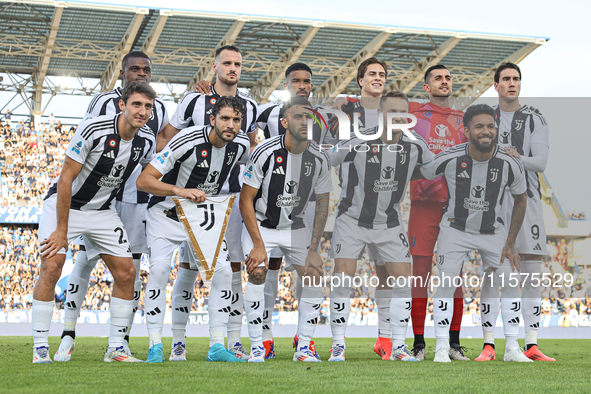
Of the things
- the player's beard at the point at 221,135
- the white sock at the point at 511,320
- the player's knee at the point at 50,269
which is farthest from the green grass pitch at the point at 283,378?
the player's beard at the point at 221,135

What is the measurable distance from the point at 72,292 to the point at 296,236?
2.18 meters

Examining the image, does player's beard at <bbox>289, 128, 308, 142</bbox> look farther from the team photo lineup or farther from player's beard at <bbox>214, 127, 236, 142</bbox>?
player's beard at <bbox>214, 127, 236, 142</bbox>

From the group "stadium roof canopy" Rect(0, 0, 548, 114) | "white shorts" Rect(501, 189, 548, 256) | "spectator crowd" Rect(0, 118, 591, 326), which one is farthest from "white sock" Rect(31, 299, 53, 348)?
"stadium roof canopy" Rect(0, 0, 548, 114)

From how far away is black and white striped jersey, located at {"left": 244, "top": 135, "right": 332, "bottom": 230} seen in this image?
18.4 ft

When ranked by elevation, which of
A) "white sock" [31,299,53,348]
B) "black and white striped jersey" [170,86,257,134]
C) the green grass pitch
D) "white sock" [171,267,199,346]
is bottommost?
the green grass pitch

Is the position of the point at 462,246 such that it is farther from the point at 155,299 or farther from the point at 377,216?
the point at 155,299

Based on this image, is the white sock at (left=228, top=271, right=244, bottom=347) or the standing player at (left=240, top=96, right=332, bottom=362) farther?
the white sock at (left=228, top=271, right=244, bottom=347)

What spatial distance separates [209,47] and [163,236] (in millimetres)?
16085

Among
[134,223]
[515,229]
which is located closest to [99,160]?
[134,223]

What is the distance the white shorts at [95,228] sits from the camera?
17.3 feet

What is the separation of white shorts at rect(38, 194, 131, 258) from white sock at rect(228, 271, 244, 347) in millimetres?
1184

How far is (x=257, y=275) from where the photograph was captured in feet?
17.8

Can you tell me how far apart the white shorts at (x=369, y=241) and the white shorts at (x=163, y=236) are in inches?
43.9

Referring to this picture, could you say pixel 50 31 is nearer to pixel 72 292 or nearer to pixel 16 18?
pixel 16 18
